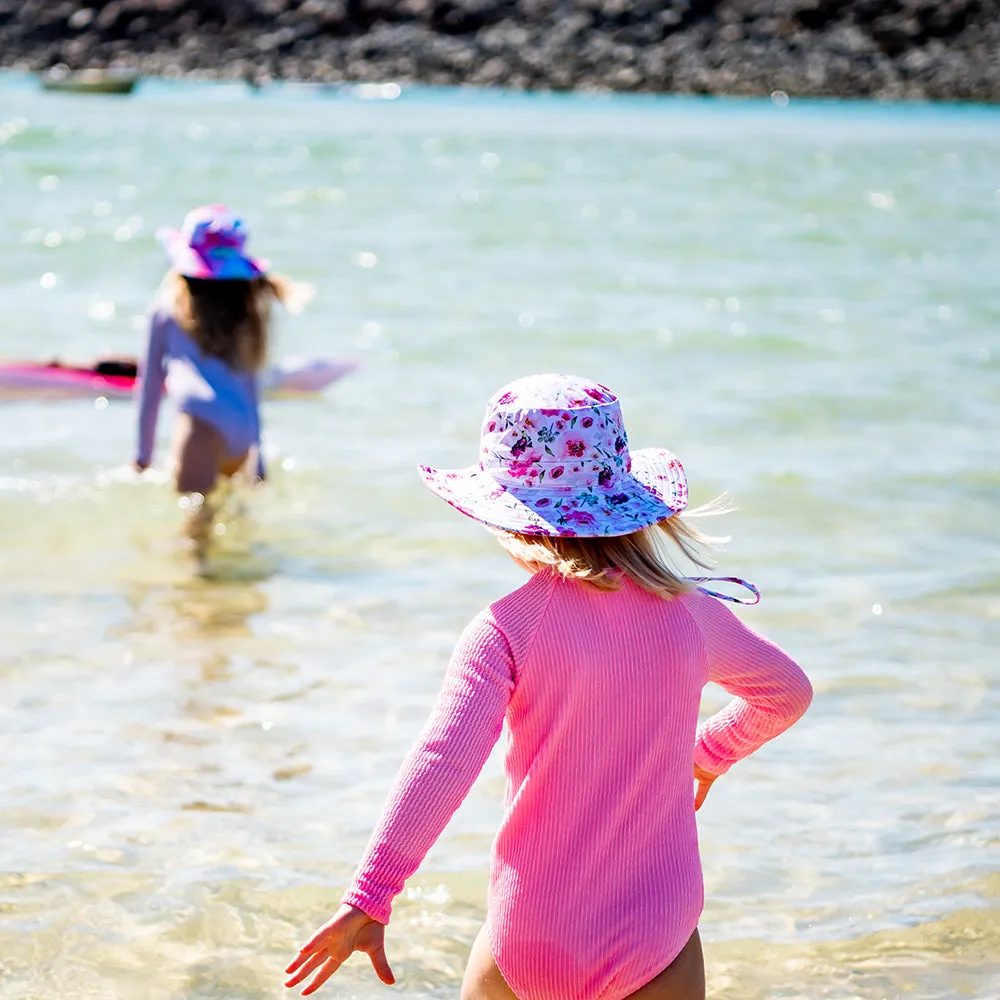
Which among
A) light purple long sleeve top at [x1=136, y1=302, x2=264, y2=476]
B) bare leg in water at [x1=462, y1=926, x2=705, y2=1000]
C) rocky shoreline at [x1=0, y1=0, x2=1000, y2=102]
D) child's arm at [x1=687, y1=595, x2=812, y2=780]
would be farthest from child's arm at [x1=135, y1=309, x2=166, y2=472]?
rocky shoreline at [x1=0, y1=0, x2=1000, y2=102]

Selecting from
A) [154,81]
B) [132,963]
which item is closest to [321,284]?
[132,963]

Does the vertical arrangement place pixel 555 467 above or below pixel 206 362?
above

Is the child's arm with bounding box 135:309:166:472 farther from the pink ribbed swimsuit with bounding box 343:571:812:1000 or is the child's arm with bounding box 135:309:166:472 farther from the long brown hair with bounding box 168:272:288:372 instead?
the pink ribbed swimsuit with bounding box 343:571:812:1000

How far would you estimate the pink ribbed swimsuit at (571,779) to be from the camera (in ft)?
6.56

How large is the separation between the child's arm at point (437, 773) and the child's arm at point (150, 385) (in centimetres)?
356

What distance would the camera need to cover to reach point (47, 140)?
26.5 m

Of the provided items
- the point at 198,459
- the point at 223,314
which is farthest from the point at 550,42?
the point at 198,459

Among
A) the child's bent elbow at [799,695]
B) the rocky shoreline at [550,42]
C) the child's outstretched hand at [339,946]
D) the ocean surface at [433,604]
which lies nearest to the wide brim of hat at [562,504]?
the child's bent elbow at [799,695]

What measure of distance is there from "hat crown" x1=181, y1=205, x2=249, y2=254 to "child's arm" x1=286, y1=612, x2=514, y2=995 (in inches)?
138

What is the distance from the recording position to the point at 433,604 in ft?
16.7

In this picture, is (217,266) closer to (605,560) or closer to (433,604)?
(433,604)

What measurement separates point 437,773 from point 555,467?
42 centimetres

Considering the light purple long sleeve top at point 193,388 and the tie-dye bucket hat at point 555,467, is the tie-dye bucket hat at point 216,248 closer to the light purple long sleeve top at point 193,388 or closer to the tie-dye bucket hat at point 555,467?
the light purple long sleeve top at point 193,388

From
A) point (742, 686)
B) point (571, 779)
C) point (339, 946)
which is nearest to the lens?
point (339, 946)
